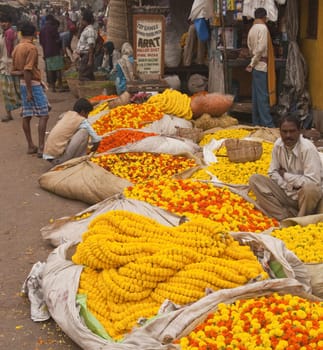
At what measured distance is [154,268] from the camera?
4.11 metres

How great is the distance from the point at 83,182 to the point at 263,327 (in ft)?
13.5

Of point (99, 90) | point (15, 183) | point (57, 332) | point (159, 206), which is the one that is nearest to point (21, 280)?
point (57, 332)

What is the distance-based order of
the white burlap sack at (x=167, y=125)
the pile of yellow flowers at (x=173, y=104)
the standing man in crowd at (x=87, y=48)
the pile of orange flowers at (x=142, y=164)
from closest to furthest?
1. the pile of orange flowers at (x=142, y=164)
2. the white burlap sack at (x=167, y=125)
3. the pile of yellow flowers at (x=173, y=104)
4. the standing man in crowd at (x=87, y=48)

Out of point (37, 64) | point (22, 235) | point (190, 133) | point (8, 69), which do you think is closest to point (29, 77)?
point (37, 64)

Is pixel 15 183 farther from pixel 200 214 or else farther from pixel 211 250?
pixel 211 250

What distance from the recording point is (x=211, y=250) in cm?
421

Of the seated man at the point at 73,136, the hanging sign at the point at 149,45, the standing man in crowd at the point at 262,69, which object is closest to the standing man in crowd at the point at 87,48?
the hanging sign at the point at 149,45

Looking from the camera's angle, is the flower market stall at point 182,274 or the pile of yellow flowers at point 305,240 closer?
the flower market stall at point 182,274

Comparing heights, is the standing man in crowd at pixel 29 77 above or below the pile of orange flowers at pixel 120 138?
above

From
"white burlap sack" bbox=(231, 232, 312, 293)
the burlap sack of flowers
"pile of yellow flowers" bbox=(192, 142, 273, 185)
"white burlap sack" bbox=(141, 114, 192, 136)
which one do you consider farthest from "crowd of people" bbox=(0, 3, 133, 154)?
"white burlap sack" bbox=(231, 232, 312, 293)

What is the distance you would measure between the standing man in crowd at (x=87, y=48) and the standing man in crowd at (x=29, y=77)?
5.31 meters

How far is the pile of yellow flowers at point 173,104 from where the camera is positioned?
991 centimetres

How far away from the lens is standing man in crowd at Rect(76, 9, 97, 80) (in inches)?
575

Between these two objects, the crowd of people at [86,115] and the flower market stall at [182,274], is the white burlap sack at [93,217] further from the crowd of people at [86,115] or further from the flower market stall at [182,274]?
the crowd of people at [86,115]
